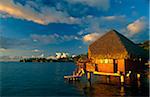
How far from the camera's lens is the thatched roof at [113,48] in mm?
32312

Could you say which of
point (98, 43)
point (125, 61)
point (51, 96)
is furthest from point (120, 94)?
point (98, 43)

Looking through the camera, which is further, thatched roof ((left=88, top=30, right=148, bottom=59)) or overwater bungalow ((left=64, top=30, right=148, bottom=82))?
thatched roof ((left=88, top=30, right=148, bottom=59))

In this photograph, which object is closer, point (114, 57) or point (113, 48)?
point (114, 57)

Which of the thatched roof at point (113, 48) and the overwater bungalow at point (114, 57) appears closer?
the overwater bungalow at point (114, 57)

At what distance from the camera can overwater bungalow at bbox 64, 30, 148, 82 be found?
3219cm

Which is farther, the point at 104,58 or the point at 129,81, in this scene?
the point at 129,81

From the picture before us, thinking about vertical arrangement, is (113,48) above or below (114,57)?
above

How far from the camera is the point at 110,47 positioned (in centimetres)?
3378

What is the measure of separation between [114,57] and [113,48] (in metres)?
1.46

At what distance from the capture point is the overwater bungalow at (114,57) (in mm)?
32188

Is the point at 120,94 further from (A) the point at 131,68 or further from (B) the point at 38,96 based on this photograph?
(B) the point at 38,96

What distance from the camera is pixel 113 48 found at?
33.3 metres

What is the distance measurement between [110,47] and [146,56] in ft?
22.2

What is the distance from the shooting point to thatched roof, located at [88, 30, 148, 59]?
32312mm
